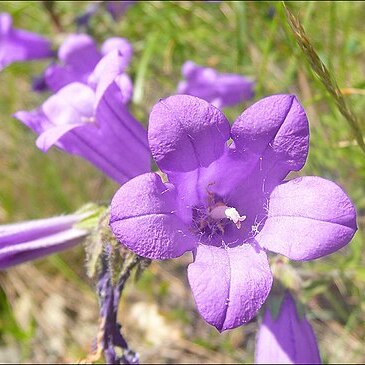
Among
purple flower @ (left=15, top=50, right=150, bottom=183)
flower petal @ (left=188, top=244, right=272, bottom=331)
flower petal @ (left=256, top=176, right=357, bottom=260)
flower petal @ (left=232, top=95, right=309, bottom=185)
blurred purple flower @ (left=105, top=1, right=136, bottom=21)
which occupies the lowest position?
blurred purple flower @ (left=105, top=1, right=136, bottom=21)

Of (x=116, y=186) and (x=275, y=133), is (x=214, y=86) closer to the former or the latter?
(x=116, y=186)

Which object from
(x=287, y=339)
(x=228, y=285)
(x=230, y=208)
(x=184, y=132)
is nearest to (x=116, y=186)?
(x=287, y=339)

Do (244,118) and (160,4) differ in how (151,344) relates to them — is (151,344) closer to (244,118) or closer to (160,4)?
(160,4)

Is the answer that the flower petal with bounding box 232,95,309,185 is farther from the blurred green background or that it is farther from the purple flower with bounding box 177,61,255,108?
the purple flower with bounding box 177,61,255,108

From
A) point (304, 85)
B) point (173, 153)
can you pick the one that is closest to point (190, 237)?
point (173, 153)

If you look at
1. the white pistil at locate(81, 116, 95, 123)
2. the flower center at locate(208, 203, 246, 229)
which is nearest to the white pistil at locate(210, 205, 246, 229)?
the flower center at locate(208, 203, 246, 229)

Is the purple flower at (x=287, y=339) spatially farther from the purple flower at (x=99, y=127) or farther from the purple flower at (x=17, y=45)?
the purple flower at (x=17, y=45)
